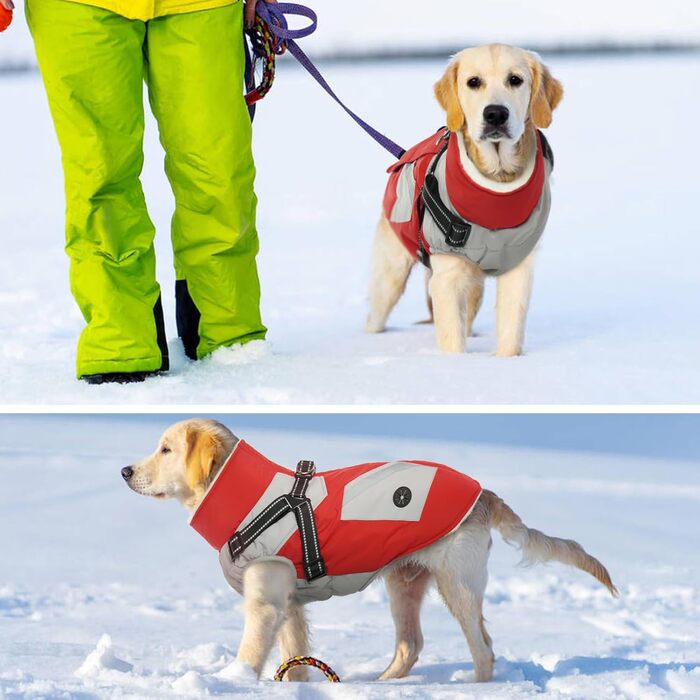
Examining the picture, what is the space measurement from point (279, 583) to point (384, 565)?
0.28 m

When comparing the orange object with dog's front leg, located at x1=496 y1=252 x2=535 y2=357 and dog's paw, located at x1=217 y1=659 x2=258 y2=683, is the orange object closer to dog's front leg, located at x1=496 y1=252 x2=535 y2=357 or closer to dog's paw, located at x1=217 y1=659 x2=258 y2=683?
dog's front leg, located at x1=496 y1=252 x2=535 y2=357

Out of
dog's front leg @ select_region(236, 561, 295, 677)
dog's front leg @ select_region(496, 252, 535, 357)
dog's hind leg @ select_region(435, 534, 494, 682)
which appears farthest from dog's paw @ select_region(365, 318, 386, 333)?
dog's front leg @ select_region(236, 561, 295, 677)

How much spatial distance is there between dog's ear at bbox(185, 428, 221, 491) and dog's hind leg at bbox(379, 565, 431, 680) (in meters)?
0.59

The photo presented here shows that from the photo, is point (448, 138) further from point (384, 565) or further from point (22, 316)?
point (22, 316)

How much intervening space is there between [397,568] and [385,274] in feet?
4.46

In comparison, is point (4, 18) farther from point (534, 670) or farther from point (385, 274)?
point (534, 670)

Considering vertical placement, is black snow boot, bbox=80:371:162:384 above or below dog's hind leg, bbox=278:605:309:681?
above

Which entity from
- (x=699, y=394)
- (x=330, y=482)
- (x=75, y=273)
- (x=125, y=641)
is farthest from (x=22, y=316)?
(x=699, y=394)

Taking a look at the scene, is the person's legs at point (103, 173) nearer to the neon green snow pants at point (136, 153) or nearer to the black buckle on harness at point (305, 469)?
the neon green snow pants at point (136, 153)

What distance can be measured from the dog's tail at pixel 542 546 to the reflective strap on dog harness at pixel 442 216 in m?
0.92

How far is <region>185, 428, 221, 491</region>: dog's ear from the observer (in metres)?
3.31

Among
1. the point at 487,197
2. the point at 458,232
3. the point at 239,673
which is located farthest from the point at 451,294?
the point at 239,673

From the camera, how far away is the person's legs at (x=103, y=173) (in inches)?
143

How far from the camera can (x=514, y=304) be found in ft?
13.4
